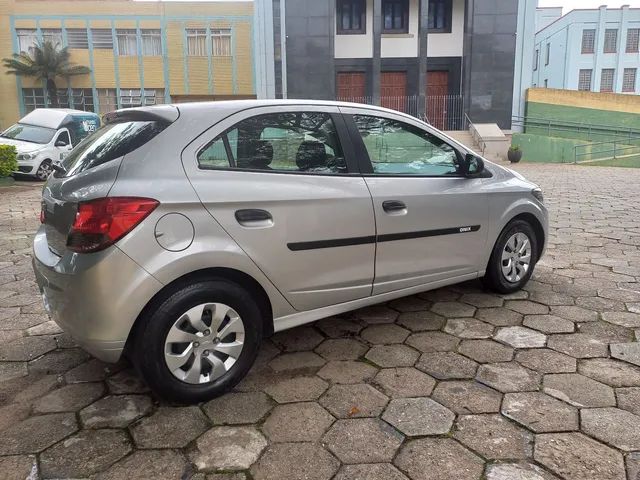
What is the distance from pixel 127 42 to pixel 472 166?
31799 millimetres

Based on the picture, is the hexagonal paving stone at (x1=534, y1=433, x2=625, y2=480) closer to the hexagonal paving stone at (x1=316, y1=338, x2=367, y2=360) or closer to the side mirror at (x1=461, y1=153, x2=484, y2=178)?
the hexagonal paving stone at (x1=316, y1=338, x2=367, y2=360)

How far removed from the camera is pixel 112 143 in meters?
2.99

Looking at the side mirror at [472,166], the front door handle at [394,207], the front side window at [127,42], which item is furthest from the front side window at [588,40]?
the front door handle at [394,207]

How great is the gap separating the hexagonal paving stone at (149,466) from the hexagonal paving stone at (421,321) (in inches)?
78.3

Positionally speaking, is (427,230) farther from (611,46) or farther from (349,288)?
(611,46)

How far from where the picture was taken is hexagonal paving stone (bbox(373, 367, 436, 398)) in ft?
9.84

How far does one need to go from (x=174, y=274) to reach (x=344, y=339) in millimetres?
1475

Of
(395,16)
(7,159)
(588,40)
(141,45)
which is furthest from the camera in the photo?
(588,40)

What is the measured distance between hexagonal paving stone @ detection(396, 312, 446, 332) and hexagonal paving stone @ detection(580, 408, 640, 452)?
51.3 inches

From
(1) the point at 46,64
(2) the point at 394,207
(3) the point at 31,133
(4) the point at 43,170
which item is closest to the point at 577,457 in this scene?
(2) the point at 394,207

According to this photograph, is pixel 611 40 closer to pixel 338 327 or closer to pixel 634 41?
pixel 634 41

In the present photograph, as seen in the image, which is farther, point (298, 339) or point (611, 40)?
point (611, 40)

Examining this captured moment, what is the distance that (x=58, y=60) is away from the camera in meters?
30.3

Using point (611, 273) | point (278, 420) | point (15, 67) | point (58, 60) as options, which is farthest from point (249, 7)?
point (278, 420)
